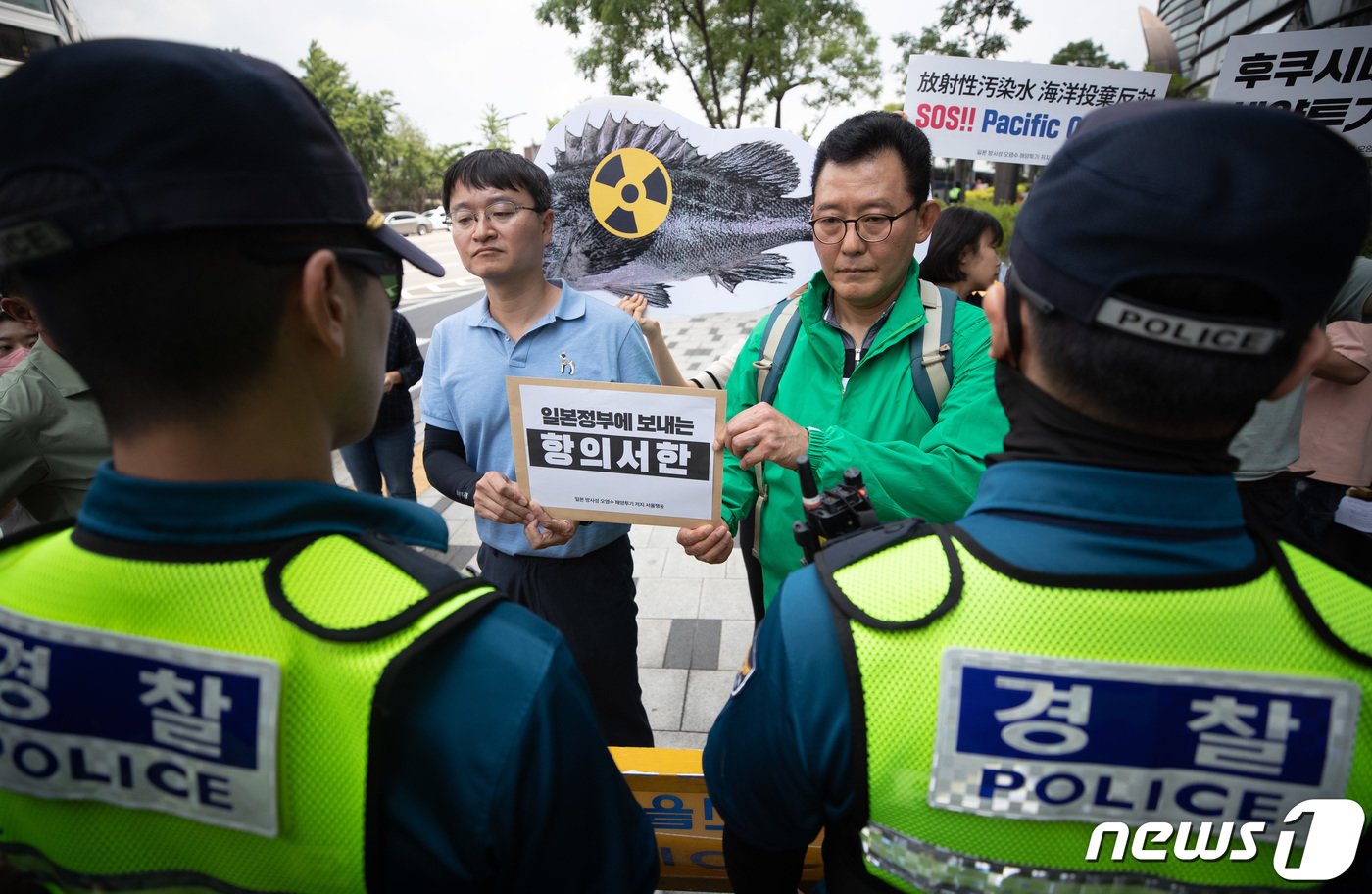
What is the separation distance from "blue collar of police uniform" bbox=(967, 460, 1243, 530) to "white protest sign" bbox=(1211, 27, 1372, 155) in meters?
4.76

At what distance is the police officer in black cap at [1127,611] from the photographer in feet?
2.32

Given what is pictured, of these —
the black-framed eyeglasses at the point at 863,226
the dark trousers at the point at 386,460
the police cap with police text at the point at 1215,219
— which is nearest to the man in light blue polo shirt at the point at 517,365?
the black-framed eyeglasses at the point at 863,226

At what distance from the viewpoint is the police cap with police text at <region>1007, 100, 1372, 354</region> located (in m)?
0.68

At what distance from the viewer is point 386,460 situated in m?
4.30

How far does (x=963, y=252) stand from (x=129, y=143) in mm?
3413

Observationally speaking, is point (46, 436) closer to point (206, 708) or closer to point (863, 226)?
point (206, 708)

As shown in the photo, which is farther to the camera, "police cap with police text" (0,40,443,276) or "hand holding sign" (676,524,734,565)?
"hand holding sign" (676,524,734,565)

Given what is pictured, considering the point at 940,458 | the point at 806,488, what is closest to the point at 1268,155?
the point at 806,488

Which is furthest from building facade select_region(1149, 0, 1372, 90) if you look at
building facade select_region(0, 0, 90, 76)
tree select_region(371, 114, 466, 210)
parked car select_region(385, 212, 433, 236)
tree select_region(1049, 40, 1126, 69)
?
tree select_region(371, 114, 466, 210)

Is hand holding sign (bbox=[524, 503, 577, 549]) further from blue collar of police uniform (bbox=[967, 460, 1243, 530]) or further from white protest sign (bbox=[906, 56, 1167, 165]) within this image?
white protest sign (bbox=[906, 56, 1167, 165])

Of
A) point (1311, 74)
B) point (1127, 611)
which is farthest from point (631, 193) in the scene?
point (1311, 74)

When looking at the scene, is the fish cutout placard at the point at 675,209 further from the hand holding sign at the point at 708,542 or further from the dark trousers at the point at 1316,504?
the dark trousers at the point at 1316,504

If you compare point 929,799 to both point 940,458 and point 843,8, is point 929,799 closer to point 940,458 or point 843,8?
point 940,458

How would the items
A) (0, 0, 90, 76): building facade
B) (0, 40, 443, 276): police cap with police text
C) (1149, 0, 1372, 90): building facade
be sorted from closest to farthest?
(0, 40, 443, 276): police cap with police text, (1149, 0, 1372, 90): building facade, (0, 0, 90, 76): building facade
